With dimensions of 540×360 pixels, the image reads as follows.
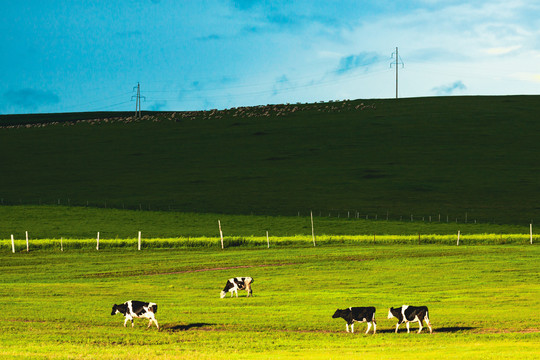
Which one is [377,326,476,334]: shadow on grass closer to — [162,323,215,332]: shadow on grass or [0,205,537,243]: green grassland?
[162,323,215,332]: shadow on grass

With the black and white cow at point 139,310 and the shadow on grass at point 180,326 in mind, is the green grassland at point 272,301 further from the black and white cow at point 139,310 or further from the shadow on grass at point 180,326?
the black and white cow at point 139,310

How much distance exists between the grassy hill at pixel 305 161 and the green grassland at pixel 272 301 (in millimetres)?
34196

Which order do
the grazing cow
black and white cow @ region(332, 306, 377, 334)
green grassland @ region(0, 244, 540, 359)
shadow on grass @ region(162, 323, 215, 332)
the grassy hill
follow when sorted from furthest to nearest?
the grassy hill, the grazing cow, shadow on grass @ region(162, 323, 215, 332), black and white cow @ region(332, 306, 377, 334), green grassland @ region(0, 244, 540, 359)

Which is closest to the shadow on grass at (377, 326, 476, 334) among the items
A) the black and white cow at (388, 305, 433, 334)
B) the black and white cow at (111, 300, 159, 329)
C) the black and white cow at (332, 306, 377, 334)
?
the black and white cow at (332, 306, 377, 334)

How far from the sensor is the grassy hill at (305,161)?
3873 inches

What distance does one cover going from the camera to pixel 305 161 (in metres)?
124

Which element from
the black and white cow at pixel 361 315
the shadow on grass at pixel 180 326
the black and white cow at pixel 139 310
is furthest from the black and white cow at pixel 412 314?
the black and white cow at pixel 139 310

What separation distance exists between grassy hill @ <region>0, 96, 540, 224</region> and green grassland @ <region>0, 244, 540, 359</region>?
112 feet

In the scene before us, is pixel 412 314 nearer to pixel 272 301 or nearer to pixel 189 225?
pixel 272 301

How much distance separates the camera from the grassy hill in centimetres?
9838

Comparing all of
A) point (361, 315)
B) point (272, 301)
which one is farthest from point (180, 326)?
point (272, 301)

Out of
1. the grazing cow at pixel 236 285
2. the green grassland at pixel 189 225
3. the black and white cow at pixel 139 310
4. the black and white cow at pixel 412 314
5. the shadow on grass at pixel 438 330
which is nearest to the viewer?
the black and white cow at pixel 412 314

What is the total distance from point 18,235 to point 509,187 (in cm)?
6686

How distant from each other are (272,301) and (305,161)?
90.0m
